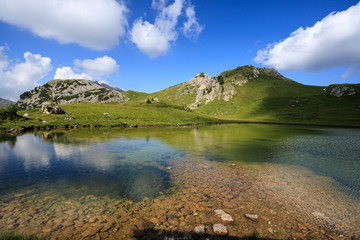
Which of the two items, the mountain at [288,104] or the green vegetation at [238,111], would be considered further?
the mountain at [288,104]

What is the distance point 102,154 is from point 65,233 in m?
16.1

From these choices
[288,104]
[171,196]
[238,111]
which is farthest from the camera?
[238,111]

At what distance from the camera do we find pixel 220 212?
992 cm

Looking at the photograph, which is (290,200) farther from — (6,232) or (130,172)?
(6,232)

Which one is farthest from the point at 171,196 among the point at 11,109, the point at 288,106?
the point at 288,106

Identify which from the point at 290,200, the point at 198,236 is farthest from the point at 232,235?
the point at 290,200

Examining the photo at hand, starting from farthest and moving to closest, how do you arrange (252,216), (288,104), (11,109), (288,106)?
(288,104)
(288,106)
(11,109)
(252,216)

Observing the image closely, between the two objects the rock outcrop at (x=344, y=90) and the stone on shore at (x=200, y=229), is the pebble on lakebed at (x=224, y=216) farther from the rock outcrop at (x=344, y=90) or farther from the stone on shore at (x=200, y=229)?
the rock outcrop at (x=344, y=90)

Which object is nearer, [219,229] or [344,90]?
[219,229]

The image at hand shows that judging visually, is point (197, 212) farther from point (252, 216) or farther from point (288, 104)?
point (288, 104)

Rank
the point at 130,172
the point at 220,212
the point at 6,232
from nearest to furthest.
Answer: the point at 6,232, the point at 220,212, the point at 130,172

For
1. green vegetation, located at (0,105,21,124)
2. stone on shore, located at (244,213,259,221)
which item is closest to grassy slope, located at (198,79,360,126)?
stone on shore, located at (244,213,259,221)

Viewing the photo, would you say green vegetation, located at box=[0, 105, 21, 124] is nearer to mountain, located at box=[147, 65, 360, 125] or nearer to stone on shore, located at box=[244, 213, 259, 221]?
stone on shore, located at box=[244, 213, 259, 221]

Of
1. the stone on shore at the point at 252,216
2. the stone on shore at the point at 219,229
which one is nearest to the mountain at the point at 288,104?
the stone on shore at the point at 252,216
